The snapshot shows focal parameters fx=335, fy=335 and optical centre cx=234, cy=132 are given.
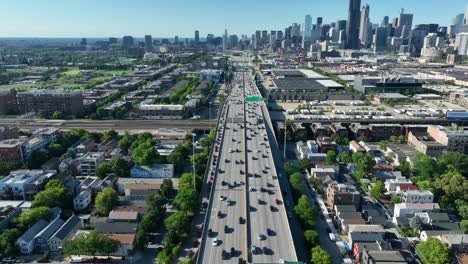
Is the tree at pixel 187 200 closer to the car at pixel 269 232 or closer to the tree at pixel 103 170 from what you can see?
the car at pixel 269 232

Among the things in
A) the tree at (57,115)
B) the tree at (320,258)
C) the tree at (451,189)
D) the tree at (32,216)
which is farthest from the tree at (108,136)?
the tree at (451,189)

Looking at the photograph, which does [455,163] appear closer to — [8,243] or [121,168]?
[121,168]

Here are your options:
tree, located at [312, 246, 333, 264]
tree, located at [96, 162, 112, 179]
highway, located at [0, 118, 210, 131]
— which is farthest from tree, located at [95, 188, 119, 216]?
highway, located at [0, 118, 210, 131]

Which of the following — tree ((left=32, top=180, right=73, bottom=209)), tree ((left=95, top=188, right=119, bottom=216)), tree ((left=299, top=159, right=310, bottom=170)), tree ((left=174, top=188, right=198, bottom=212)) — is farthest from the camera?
tree ((left=299, top=159, right=310, bottom=170))

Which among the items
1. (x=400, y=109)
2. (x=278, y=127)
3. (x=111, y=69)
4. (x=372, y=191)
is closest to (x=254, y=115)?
(x=278, y=127)

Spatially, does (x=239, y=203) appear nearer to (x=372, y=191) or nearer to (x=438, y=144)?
(x=372, y=191)

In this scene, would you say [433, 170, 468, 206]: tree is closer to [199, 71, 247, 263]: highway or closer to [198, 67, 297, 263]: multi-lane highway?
[198, 67, 297, 263]: multi-lane highway

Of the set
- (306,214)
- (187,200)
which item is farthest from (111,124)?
(306,214)
